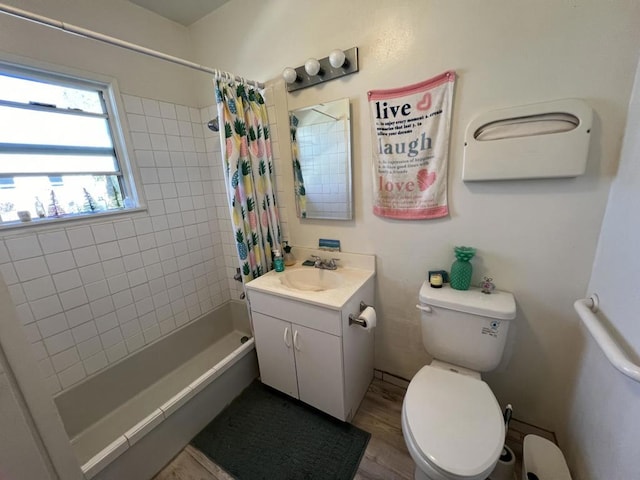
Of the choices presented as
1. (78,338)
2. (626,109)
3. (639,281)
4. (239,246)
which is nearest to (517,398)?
(639,281)

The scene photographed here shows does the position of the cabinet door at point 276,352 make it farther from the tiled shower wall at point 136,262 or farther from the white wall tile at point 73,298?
the white wall tile at point 73,298

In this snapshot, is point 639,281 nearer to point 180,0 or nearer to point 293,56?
point 293,56

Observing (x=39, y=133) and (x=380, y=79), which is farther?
(x=39, y=133)

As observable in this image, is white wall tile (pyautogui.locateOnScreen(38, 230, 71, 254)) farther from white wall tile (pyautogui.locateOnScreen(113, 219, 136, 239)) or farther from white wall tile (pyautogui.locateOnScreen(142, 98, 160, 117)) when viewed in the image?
white wall tile (pyautogui.locateOnScreen(142, 98, 160, 117))

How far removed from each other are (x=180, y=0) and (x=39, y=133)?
1165 mm

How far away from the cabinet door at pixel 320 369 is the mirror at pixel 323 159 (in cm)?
72

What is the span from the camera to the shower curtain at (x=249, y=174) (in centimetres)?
141

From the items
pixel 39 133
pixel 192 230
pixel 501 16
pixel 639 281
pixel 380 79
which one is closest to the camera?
pixel 639 281

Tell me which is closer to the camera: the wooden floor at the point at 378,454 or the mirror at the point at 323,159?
the wooden floor at the point at 378,454

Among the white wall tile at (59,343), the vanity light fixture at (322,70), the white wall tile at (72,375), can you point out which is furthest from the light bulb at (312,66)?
the white wall tile at (72,375)

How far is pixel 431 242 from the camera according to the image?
1.33m

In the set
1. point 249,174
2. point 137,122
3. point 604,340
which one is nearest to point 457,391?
point 604,340

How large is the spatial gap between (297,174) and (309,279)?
698mm

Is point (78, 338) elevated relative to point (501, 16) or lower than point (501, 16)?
lower
